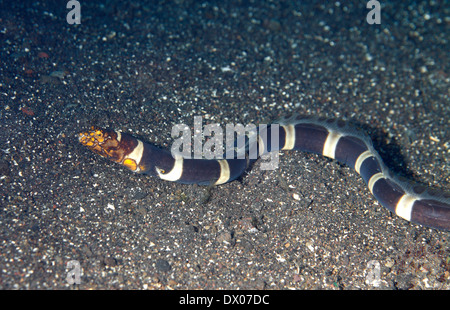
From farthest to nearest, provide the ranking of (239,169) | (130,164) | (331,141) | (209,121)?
(209,121), (331,141), (239,169), (130,164)

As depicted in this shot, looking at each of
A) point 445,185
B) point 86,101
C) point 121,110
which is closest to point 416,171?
point 445,185

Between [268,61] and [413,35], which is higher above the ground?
[413,35]

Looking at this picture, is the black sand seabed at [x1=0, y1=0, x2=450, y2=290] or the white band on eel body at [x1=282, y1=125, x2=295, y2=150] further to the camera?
the white band on eel body at [x1=282, y1=125, x2=295, y2=150]

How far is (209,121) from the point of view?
4.75 meters

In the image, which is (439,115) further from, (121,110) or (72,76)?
(72,76)

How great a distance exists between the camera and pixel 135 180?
3.99 metres

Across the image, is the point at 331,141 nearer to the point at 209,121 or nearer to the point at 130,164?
the point at 209,121

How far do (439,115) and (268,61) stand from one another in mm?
3033

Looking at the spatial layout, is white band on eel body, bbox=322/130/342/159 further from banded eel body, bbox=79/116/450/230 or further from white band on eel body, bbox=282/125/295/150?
white band on eel body, bbox=282/125/295/150

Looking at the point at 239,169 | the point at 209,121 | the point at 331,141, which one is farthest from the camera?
the point at 209,121

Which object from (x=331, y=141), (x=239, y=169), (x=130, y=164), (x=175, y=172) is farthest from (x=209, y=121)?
(x=331, y=141)

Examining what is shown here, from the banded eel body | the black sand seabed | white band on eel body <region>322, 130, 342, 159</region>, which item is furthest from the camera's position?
white band on eel body <region>322, 130, 342, 159</region>

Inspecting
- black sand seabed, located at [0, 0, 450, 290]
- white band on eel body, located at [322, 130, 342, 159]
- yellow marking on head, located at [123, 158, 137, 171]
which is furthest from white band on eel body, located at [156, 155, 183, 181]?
white band on eel body, located at [322, 130, 342, 159]

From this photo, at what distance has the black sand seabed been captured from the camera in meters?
3.35
